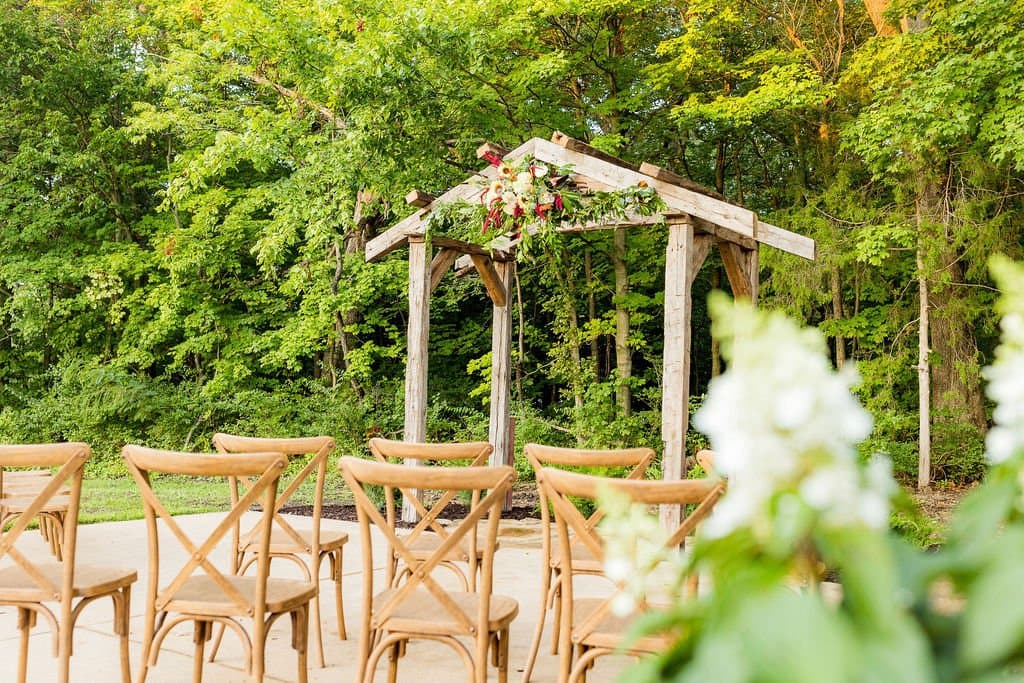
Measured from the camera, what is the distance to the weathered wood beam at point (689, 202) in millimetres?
5676

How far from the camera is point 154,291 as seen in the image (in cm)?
1296

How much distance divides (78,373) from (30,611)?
10.8 metres

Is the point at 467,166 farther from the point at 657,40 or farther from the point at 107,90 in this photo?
the point at 107,90

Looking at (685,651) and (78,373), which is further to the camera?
(78,373)

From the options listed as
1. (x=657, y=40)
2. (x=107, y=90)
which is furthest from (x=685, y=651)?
(x=107, y=90)

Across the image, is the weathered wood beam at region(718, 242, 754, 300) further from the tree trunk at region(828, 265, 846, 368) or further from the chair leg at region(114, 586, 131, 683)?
the chair leg at region(114, 586, 131, 683)

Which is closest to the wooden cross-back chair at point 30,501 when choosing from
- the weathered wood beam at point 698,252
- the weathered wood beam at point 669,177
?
the weathered wood beam at point 669,177

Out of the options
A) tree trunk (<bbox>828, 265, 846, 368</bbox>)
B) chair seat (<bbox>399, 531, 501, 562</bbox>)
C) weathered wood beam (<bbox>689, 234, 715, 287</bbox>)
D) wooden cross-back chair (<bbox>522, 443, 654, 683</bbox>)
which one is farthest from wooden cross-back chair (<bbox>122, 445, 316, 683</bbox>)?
tree trunk (<bbox>828, 265, 846, 368</bbox>)

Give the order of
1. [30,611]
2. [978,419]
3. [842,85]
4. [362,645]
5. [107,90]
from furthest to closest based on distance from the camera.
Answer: [107,90], [842,85], [978,419], [30,611], [362,645]

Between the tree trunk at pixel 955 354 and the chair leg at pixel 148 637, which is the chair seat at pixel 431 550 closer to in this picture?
the chair leg at pixel 148 637

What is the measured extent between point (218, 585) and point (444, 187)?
7334mm

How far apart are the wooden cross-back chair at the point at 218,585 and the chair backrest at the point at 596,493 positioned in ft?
2.85

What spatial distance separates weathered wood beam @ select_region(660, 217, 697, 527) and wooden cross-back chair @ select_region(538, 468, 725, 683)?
123 inches

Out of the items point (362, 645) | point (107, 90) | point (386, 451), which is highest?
point (107, 90)
